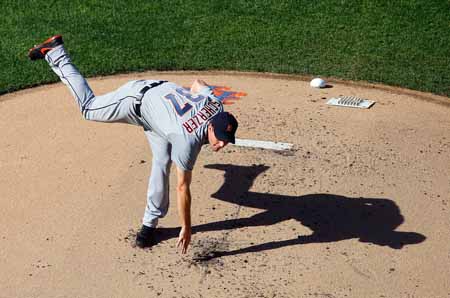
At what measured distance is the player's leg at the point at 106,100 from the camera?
6758 millimetres

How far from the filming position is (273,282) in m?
6.33

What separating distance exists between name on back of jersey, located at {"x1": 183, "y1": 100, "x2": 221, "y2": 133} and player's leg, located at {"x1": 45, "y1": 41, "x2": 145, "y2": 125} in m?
0.66

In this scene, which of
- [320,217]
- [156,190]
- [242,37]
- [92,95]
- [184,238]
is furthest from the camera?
[242,37]

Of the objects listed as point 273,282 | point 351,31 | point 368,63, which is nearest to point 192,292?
point 273,282

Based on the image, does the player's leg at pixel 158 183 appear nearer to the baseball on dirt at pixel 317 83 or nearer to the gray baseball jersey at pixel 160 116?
the gray baseball jersey at pixel 160 116

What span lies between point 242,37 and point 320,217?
5572 millimetres

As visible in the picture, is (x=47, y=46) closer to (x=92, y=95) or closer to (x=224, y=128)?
(x=92, y=95)

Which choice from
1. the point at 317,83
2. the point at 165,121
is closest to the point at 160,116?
the point at 165,121

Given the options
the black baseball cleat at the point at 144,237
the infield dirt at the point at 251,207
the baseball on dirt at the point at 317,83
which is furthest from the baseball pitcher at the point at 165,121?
the baseball on dirt at the point at 317,83

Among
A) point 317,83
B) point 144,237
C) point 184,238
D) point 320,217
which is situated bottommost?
point 320,217

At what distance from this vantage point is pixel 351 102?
9898 mm

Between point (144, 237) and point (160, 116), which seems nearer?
point (160, 116)

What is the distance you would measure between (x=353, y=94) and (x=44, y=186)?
176 inches

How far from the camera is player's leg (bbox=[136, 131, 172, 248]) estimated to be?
6.75 metres
